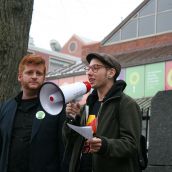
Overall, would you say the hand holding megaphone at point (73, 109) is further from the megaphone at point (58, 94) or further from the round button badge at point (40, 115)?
the round button badge at point (40, 115)

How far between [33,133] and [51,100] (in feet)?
0.99

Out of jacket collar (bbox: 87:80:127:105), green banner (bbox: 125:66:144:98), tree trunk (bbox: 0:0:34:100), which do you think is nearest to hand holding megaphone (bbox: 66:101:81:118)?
jacket collar (bbox: 87:80:127:105)

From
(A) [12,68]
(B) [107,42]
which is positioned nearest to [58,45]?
(B) [107,42]

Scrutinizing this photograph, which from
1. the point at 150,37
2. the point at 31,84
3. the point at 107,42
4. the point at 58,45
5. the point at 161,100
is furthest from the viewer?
the point at 58,45

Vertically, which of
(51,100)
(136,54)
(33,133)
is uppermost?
(136,54)

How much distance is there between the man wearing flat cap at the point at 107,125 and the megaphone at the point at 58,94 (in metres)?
0.08

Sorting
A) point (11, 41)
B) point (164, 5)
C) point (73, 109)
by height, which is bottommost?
point (73, 109)

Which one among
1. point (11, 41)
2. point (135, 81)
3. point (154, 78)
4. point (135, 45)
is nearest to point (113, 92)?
point (11, 41)

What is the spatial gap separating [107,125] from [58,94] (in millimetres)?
413

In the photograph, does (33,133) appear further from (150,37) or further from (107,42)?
(107,42)

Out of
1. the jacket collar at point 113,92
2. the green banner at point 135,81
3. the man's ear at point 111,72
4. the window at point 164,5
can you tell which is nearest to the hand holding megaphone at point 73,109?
the jacket collar at point 113,92

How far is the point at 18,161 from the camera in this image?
3.87 meters

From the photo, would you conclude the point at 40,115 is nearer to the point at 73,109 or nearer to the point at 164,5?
the point at 73,109

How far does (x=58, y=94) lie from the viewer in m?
3.74
